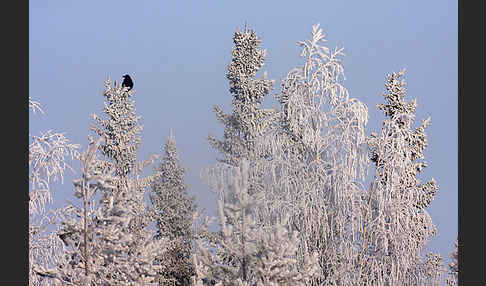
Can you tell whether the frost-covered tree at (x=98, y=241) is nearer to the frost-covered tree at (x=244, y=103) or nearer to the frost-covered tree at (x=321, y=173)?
the frost-covered tree at (x=321, y=173)

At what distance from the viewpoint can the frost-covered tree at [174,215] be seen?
76.7ft

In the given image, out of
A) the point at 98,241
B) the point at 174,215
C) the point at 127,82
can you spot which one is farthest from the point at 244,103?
the point at 98,241

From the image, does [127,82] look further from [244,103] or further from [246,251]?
[246,251]

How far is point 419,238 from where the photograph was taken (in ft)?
50.3

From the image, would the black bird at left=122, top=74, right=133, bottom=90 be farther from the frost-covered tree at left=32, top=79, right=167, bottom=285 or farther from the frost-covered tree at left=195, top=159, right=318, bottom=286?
the frost-covered tree at left=195, top=159, right=318, bottom=286

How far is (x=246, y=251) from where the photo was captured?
962cm

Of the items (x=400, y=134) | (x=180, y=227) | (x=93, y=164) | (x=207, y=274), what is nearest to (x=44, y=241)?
(x=93, y=164)

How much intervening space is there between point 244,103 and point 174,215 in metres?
6.42

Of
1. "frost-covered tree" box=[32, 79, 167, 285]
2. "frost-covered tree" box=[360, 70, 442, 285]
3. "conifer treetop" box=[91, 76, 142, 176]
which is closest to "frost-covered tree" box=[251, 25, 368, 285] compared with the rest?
"frost-covered tree" box=[360, 70, 442, 285]

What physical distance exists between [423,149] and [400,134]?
4.49 metres

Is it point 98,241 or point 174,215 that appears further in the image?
point 174,215

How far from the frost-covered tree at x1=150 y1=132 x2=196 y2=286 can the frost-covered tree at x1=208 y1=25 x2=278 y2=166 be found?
440 centimetres

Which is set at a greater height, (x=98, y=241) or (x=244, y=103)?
(x=244, y=103)
